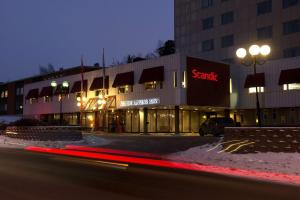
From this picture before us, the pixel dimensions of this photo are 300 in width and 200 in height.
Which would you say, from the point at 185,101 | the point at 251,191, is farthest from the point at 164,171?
the point at 185,101

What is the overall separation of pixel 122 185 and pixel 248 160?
7.89m

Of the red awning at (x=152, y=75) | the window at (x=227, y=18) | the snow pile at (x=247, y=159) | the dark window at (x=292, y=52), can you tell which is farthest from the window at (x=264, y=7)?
the snow pile at (x=247, y=159)

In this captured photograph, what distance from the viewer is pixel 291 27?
6619 centimetres

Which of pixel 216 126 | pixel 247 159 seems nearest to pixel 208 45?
pixel 216 126

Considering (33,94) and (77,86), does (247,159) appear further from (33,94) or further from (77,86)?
(33,94)

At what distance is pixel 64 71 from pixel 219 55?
32.6 metres

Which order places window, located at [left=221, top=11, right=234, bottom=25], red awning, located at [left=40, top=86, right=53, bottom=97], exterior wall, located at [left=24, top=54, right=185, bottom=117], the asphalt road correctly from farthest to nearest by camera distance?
1. window, located at [left=221, top=11, right=234, bottom=25]
2. red awning, located at [left=40, top=86, right=53, bottom=97]
3. exterior wall, located at [left=24, top=54, right=185, bottom=117]
4. the asphalt road

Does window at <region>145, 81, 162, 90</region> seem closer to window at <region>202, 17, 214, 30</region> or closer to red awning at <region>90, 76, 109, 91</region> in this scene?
red awning at <region>90, 76, 109, 91</region>

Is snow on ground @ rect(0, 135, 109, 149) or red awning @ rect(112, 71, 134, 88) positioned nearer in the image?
snow on ground @ rect(0, 135, 109, 149)

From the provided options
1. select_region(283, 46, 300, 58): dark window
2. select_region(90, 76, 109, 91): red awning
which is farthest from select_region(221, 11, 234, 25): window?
select_region(90, 76, 109, 91): red awning

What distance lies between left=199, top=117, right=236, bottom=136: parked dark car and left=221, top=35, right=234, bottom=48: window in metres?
32.1

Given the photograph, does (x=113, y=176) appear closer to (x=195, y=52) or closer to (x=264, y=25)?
(x=264, y=25)

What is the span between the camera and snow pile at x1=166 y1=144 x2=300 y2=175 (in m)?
17.5

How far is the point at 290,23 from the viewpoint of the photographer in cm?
6606
